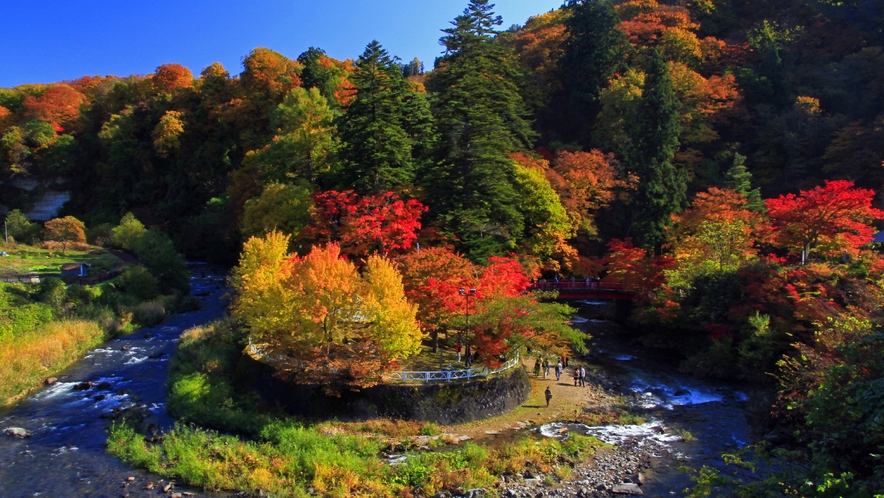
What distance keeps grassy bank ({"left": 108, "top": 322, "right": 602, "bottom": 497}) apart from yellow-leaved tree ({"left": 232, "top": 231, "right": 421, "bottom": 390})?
2139 mm

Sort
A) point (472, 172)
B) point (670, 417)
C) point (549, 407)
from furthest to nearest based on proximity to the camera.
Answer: point (472, 172) → point (549, 407) → point (670, 417)

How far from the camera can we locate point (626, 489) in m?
18.9

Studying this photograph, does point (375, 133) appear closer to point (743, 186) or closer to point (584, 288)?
point (584, 288)

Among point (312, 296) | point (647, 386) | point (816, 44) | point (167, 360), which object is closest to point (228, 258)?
point (167, 360)

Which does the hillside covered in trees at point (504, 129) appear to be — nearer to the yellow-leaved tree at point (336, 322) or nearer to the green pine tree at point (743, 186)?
the green pine tree at point (743, 186)

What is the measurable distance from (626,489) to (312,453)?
10.7 metres

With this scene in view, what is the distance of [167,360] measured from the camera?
32812 millimetres

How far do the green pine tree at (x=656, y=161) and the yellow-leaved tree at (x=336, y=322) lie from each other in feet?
79.3

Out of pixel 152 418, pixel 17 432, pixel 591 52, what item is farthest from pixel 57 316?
pixel 591 52

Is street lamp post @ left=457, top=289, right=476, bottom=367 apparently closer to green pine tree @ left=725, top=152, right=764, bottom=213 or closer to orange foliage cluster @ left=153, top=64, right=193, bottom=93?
green pine tree @ left=725, top=152, right=764, bottom=213

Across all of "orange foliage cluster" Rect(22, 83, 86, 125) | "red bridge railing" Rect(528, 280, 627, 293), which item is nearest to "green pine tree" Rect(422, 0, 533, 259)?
"red bridge railing" Rect(528, 280, 627, 293)

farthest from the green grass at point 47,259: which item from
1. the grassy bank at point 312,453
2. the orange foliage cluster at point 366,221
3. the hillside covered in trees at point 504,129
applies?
the grassy bank at point 312,453

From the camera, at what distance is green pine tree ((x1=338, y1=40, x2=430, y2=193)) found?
35.3 meters

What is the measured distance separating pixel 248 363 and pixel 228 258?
37450 mm
